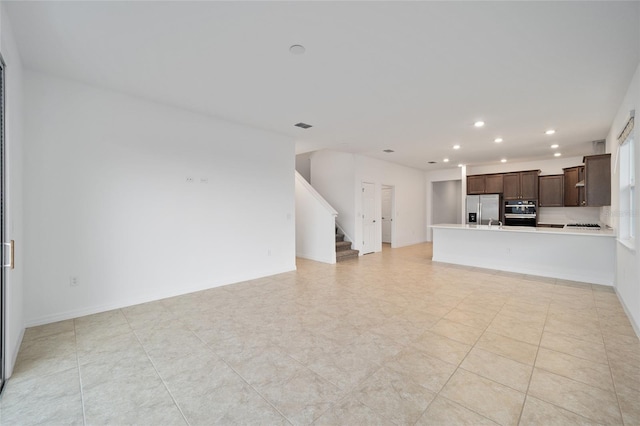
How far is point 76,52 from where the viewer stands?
272cm

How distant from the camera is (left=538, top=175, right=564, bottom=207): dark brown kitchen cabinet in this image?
7590 millimetres

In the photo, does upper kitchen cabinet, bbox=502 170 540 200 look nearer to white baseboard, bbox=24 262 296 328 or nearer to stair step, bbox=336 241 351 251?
stair step, bbox=336 241 351 251

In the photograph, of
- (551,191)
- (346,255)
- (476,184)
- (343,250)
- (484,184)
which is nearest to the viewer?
(346,255)

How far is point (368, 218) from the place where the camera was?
8.05 m

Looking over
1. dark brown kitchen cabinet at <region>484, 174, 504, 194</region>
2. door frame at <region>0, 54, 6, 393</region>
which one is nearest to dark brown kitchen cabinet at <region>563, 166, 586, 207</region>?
dark brown kitchen cabinet at <region>484, 174, 504, 194</region>

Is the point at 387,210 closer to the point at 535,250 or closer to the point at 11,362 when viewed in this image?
the point at 535,250

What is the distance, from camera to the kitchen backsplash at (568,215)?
749cm

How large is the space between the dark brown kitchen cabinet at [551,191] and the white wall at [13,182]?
10.4 metres

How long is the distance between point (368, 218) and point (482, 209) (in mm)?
3727

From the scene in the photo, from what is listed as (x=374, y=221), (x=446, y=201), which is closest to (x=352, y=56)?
(x=374, y=221)

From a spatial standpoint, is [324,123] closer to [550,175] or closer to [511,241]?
[511,241]

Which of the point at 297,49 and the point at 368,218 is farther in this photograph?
the point at 368,218

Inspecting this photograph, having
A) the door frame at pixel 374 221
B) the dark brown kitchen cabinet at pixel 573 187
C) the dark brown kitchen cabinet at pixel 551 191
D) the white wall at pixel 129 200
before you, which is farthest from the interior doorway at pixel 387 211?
the white wall at pixel 129 200

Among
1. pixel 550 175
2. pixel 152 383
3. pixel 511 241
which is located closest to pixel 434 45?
pixel 152 383
